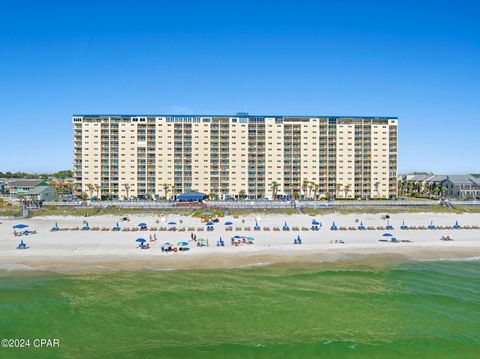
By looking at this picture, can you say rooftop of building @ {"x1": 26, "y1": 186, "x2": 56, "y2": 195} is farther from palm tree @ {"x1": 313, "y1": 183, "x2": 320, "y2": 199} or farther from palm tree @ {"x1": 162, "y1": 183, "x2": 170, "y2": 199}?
palm tree @ {"x1": 313, "y1": 183, "x2": 320, "y2": 199}

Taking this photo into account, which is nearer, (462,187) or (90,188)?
(90,188)

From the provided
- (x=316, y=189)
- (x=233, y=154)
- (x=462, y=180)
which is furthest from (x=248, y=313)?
(x=462, y=180)

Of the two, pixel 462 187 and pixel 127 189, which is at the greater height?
pixel 127 189

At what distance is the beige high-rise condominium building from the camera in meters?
98.4

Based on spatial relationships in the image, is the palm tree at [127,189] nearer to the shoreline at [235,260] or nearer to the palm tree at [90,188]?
the palm tree at [90,188]

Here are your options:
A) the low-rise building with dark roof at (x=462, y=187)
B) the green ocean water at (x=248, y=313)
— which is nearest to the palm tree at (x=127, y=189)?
the green ocean water at (x=248, y=313)

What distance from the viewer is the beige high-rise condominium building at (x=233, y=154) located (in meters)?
98.4

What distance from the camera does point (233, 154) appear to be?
99750 mm

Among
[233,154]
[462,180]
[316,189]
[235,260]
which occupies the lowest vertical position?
[235,260]

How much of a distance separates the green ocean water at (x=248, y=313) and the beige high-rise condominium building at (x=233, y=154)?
214ft

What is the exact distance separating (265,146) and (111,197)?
49.3 metres

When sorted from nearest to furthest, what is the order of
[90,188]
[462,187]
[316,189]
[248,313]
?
[248,313] → [90,188] → [316,189] → [462,187]

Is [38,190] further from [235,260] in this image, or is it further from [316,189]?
[316,189]

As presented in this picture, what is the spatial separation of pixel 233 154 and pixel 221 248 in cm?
5973
